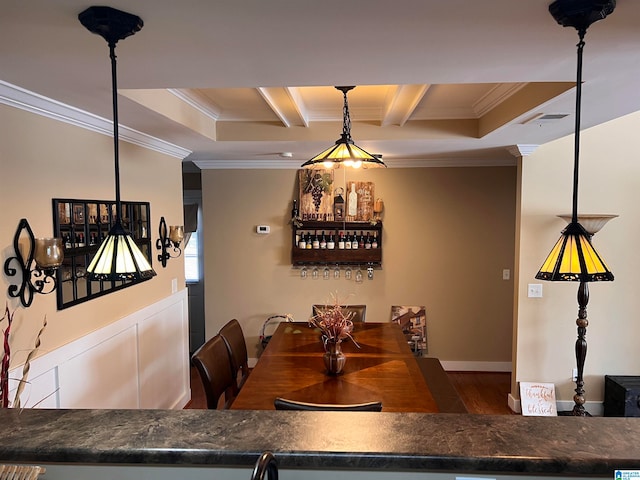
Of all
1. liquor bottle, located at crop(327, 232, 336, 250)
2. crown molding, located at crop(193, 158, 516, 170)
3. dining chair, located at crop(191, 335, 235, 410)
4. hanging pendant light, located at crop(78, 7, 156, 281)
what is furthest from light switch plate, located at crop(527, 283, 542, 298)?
hanging pendant light, located at crop(78, 7, 156, 281)

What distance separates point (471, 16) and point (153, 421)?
1.46 metres

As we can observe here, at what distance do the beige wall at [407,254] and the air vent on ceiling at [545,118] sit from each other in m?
1.97

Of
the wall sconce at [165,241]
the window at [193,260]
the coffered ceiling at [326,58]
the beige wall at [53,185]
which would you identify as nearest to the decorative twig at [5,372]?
the beige wall at [53,185]

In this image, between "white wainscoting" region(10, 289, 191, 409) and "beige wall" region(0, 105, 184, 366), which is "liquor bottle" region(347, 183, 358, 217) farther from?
"beige wall" region(0, 105, 184, 366)

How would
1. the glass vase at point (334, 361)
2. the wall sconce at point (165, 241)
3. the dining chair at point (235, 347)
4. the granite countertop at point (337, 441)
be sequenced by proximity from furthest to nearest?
the wall sconce at point (165, 241) → the dining chair at point (235, 347) → the glass vase at point (334, 361) → the granite countertop at point (337, 441)

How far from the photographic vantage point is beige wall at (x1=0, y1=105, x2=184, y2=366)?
5.96ft

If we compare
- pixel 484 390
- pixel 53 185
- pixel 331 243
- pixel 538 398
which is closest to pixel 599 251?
pixel 538 398

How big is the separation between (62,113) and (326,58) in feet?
4.93

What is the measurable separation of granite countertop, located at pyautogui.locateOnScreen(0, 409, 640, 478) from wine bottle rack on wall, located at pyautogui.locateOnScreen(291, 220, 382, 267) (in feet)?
11.1

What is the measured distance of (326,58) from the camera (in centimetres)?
150

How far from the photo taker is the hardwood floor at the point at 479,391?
148 inches

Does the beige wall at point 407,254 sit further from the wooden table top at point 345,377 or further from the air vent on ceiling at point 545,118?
the air vent on ceiling at point 545,118

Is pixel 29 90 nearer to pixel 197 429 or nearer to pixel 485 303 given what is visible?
pixel 197 429

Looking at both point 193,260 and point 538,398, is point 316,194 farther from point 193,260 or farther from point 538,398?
point 538,398
